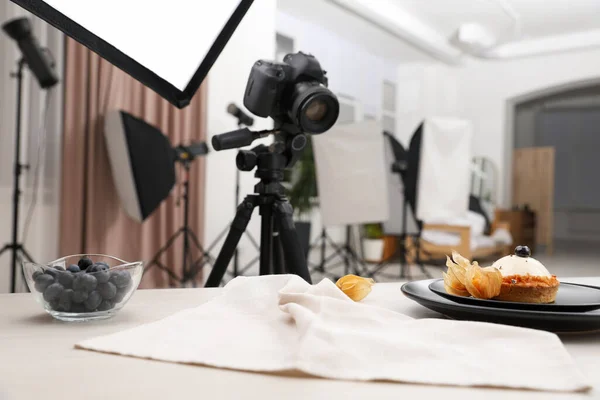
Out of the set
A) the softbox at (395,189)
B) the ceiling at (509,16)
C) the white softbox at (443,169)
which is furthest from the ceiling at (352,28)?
the white softbox at (443,169)

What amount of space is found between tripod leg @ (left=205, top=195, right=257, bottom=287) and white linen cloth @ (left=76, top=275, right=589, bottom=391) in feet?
2.30

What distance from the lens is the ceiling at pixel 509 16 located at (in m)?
5.98

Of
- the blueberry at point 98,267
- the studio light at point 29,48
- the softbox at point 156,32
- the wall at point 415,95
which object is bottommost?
the blueberry at point 98,267

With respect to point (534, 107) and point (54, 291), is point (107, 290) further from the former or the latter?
point (534, 107)

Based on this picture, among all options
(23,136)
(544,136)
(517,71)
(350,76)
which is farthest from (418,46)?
(23,136)

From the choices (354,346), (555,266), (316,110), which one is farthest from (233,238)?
(555,266)

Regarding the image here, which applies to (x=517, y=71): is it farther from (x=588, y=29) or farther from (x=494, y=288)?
(x=494, y=288)

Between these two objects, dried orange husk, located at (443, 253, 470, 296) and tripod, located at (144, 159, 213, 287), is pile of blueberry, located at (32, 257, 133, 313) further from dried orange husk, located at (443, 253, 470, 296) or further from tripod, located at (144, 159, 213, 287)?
tripod, located at (144, 159, 213, 287)

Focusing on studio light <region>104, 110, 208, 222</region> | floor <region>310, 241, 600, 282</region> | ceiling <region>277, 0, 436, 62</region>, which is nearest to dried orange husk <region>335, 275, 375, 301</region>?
studio light <region>104, 110, 208, 222</region>

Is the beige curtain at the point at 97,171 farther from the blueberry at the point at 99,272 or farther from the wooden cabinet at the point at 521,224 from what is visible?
the wooden cabinet at the point at 521,224

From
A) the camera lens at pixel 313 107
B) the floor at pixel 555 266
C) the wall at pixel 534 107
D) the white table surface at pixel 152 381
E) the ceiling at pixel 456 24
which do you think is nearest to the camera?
the white table surface at pixel 152 381

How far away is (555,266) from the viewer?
19.7 ft

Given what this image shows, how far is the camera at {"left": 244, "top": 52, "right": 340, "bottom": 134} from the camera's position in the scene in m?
1.14

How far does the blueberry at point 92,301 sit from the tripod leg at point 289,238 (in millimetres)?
752
